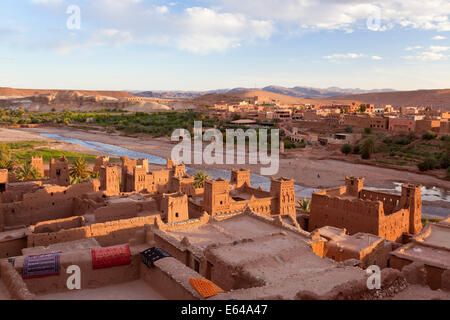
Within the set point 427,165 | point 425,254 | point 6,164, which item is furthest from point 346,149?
point 425,254

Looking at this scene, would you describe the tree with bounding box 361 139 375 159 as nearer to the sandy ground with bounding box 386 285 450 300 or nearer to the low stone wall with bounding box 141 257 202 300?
the sandy ground with bounding box 386 285 450 300

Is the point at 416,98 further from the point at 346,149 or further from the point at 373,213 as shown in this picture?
the point at 373,213

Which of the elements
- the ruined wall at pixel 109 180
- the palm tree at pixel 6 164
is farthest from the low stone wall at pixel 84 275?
the palm tree at pixel 6 164

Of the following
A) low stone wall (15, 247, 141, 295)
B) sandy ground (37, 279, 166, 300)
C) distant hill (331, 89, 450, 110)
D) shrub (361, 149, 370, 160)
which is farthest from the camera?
Answer: distant hill (331, 89, 450, 110)

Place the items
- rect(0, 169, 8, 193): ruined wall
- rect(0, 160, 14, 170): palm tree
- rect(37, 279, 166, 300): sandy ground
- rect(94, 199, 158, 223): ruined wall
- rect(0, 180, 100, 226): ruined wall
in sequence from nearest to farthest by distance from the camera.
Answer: rect(37, 279, 166, 300): sandy ground < rect(94, 199, 158, 223): ruined wall < rect(0, 180, 100, 226): ruined wall < rect(0, 169, 8, 193): ruined wall < rect(0, 160, 14, 170): palm tree

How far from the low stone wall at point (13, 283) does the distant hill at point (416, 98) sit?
140m

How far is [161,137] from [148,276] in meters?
67.0

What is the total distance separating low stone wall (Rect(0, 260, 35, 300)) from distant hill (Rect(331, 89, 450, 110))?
140 m

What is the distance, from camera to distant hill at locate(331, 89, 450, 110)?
455ft

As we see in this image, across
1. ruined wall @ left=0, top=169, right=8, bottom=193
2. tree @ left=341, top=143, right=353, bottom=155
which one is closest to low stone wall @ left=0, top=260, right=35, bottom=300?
ruined wall @ left=0, top=169, right=8, bottom=193
